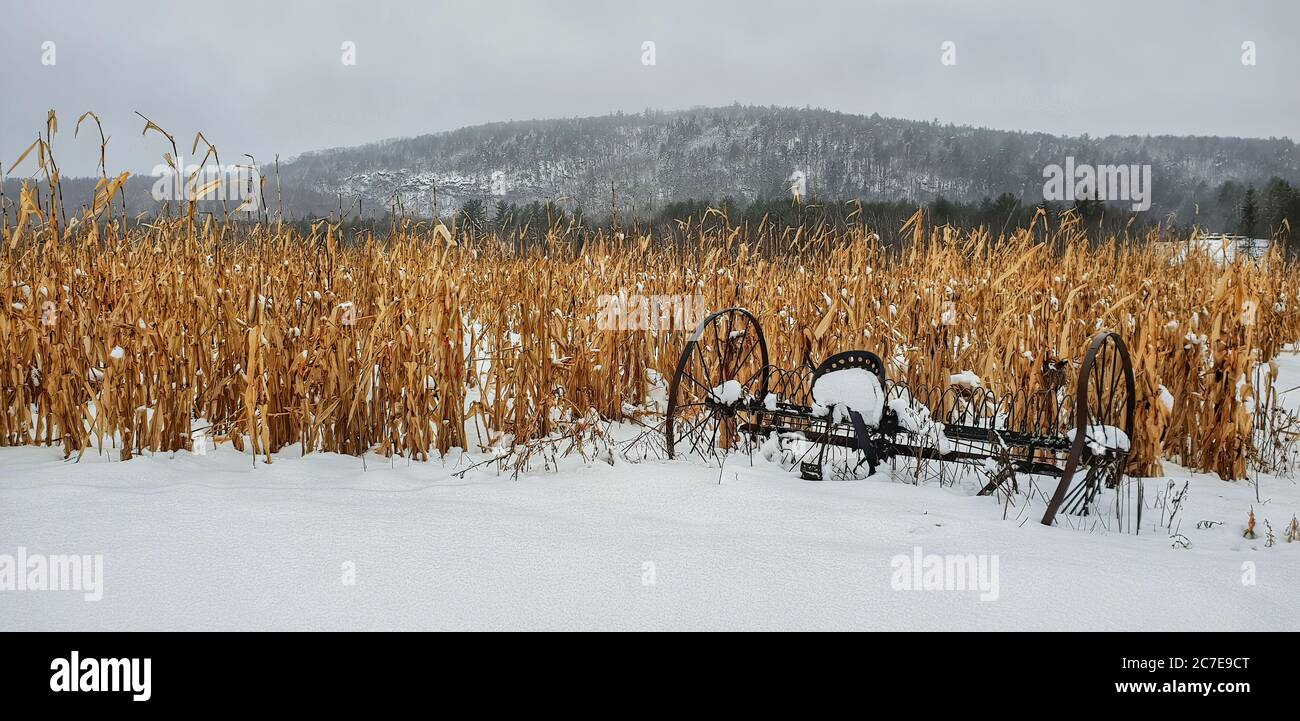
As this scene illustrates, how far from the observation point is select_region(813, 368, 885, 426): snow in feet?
8.76

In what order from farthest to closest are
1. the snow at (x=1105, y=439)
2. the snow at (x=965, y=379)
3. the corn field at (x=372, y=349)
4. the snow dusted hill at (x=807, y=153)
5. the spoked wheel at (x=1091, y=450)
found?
1. the snow dusted hill at (x=807, y=153)
2. the corn field at (x=372, y=349)
3. the snow at (x=965, y=379)
4. the snow at (x=1105, y=439)
5. the spoked wheel at (x=1091, y=450)

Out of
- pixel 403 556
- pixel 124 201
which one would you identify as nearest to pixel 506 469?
pixel 403 556

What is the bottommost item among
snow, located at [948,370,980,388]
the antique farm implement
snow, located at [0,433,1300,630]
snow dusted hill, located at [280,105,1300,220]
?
snow, located at [0,433,1300,630]

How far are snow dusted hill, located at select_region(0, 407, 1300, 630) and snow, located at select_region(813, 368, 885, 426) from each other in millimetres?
256

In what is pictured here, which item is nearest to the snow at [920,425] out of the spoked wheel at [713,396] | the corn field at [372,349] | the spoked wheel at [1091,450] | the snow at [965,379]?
the snow at [965,379]

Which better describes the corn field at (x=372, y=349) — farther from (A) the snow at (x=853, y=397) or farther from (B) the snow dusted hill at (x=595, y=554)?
(A) the snow at (x=853, y=397)

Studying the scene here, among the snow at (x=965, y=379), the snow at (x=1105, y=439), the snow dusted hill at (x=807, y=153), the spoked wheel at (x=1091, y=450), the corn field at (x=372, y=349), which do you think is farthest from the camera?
the snow dusted hill at (x=807, y=153)

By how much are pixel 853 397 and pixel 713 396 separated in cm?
58

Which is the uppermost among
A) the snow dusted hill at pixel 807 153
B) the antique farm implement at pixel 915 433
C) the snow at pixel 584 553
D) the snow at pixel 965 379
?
the snow dusted hill at pixel 807 153

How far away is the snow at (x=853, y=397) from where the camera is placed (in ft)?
8.76

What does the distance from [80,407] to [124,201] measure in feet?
3.71

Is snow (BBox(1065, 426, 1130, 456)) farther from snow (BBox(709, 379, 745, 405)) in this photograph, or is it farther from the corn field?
snow (BBox(709, 379, 745, 405))

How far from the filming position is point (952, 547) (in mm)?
1963

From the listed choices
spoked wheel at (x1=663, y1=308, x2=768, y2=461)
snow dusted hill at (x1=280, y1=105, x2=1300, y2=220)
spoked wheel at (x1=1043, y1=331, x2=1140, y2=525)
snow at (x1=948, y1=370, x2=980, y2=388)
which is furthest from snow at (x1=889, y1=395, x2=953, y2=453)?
snow dusted hill at (x1=280, y1=105, x2=1300, y2=220)
